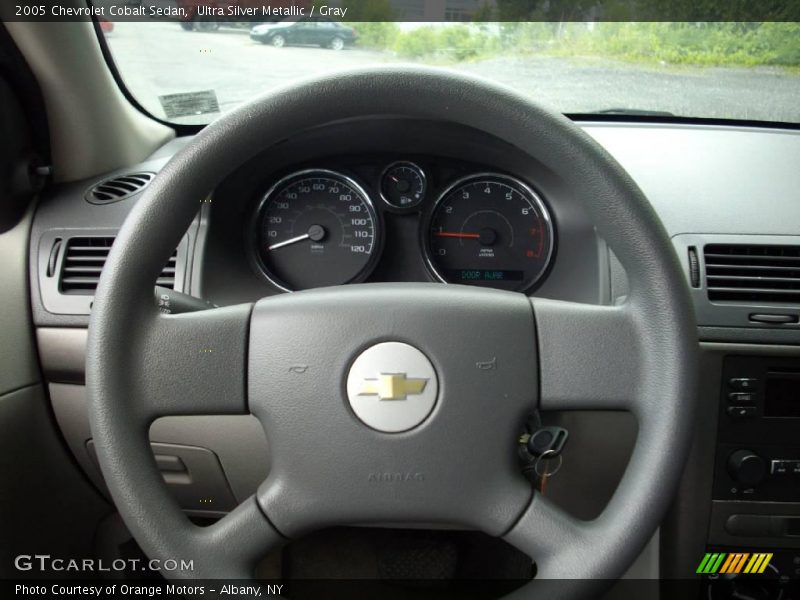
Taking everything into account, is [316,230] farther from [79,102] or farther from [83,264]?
[79,102]

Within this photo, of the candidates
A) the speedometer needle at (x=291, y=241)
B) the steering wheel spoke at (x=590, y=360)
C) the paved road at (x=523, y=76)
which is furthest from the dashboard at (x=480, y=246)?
the steering wheel spoke at (x=590, y=360)

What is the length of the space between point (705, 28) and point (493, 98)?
100 cm

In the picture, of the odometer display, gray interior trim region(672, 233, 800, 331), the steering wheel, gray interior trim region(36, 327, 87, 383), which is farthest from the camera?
the odometer display

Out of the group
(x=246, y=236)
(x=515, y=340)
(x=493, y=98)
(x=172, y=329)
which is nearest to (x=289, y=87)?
(x=493, y=98)

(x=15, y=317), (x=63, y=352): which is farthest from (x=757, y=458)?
(x=15, y=317)

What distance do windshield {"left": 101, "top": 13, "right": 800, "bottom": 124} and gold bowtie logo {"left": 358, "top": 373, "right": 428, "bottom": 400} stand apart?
2.73ft

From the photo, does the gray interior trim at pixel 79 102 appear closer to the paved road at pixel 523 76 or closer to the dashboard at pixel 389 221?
the paved road at pixel 523 76

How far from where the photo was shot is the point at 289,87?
3.51 feet

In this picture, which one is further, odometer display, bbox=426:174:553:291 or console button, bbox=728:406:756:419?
odometer display, bbox=426:174:553:291

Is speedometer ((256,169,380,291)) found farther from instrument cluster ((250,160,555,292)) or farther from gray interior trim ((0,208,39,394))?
gray interior trim ((0,208,39,394))

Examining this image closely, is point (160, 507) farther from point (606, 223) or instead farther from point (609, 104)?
point (609, 104)

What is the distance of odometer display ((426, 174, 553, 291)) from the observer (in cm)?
176

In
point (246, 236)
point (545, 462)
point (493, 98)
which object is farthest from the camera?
point (246, 236)

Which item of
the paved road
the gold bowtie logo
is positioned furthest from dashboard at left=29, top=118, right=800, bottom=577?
the gold bowtie logo
